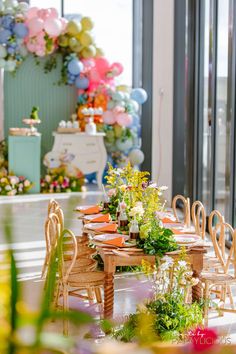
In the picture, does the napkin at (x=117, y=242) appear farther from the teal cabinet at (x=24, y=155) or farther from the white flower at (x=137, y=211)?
the teal cabinet at (x=24, y=155)

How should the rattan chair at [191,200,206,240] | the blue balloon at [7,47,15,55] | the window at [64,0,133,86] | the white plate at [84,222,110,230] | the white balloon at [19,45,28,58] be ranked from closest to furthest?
1. the white plate at [84,222,110,230]
2. the rattan chair at [191,200,206,240]
3. the blue balloon at [7,47,15,55]
4. the white balloon at [19,45,28,58]
5. the window at [64,0,133,86]

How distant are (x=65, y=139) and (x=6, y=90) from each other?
1682mm

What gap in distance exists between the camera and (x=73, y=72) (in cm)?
1203

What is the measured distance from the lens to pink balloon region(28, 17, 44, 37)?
36.5ft

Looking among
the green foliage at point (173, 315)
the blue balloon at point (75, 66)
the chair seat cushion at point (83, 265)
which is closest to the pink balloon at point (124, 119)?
the blue balloon at point (75, 66)

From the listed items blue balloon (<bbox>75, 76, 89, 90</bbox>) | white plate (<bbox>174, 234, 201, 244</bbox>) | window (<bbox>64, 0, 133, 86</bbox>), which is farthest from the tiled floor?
window (<bbox>64, 0, 133, 86</bbox>)

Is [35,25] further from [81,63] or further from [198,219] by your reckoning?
[198,219]

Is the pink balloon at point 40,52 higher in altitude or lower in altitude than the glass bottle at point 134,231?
higher

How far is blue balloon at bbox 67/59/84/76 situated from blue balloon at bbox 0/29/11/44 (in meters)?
1.26

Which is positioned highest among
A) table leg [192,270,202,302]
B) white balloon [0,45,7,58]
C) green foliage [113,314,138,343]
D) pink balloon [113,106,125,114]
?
white balloon [0,45,7,58]

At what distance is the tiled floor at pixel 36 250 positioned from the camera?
14.8 feet

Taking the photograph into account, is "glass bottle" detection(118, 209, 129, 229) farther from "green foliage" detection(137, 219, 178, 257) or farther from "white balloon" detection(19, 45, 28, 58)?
"white balloon" detection(19, 45, 28, 58)

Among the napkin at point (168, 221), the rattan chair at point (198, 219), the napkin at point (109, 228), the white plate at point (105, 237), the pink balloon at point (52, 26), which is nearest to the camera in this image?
the white plate at point (105, 237)

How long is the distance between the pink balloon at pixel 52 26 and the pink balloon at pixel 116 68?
1273 mm
